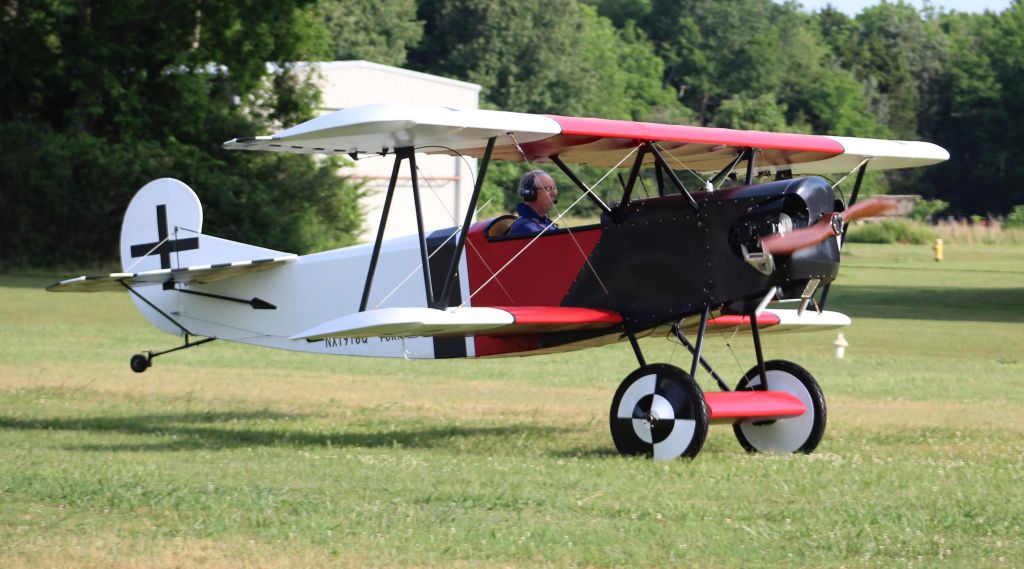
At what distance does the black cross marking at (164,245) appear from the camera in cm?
1248

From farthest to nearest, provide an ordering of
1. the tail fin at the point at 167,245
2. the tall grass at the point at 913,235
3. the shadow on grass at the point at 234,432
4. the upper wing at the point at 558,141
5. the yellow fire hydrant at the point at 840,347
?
1. the tall grass at the point at 913,235
2. the yellow fire hydrant at the point at 840,347
3. the tail fin at the point at 167,245
4. the shadow on grass at the point at 234,432
5. the upper wing at the point at 558,141

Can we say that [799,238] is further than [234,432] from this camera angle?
No

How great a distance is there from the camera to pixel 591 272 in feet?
33.3

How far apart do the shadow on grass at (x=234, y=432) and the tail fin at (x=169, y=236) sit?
A: 4.81 feet

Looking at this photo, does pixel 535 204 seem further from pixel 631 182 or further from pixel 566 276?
pixel 631 182

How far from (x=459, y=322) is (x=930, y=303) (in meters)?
24.8

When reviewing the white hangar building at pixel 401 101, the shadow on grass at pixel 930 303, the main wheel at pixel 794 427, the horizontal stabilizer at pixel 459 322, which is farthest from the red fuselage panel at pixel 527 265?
the white hangar building at pixel 401 101

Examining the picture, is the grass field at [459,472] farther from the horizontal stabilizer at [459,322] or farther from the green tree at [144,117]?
the green tree at [144,117]

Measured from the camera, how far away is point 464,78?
80000 mm

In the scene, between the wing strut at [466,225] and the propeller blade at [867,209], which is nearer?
the wing strut at [466,225]

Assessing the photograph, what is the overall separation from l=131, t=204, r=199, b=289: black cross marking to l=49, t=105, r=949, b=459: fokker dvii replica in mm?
36

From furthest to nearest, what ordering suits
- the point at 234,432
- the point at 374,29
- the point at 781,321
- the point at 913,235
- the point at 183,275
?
the point at 374,29 < the point at 913,235 < the point at 183,275 < the point at 781,321 < the point at 234,432

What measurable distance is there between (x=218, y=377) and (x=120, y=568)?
1003cm

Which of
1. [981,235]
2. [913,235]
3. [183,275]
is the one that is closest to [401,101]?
[913,235]
